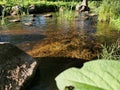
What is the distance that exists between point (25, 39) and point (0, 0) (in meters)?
9.37

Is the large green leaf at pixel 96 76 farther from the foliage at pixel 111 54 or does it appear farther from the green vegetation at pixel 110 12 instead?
the green vegetation at pixel 110 12

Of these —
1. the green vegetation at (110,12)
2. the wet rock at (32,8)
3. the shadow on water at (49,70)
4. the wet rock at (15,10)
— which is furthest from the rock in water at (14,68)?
the wet rock at (32,8)

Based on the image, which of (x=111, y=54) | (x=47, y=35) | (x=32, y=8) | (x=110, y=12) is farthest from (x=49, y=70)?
(x=32, y=8)

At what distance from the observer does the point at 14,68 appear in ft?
16.9

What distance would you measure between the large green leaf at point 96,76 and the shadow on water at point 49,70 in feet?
15.4

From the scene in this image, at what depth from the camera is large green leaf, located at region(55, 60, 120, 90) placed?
35cm

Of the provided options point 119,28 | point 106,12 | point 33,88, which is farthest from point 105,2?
point 33,88

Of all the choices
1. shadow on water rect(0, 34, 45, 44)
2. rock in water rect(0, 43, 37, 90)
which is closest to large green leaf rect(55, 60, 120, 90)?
rock in water rect(0, 43, 37, 90)

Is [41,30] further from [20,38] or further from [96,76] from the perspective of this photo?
[96,76]

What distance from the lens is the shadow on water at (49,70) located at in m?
5.24

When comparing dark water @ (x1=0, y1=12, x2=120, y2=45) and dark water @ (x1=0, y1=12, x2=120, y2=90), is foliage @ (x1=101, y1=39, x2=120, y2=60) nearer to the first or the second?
dark water @ (x1=0, y1=12, x2=120, y2=90)

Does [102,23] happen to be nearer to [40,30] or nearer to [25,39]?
[40,30]

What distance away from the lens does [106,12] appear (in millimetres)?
11922

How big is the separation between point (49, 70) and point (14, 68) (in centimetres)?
96
